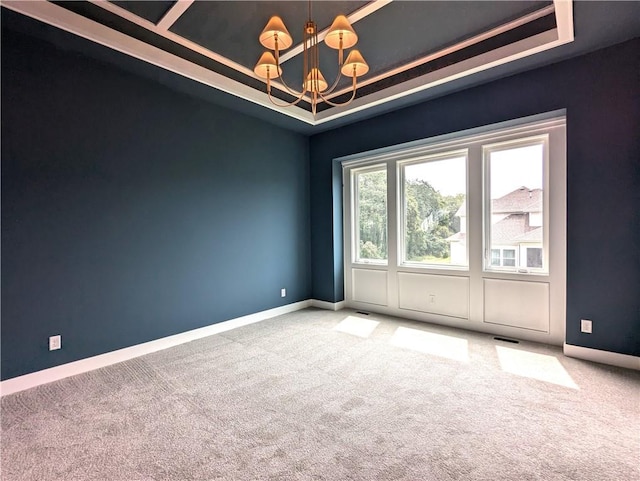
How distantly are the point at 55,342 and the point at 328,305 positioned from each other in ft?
11.2

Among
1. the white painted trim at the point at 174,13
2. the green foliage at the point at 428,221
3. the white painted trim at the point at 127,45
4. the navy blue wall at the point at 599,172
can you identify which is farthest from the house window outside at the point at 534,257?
the white painted trim at the point at 174,13

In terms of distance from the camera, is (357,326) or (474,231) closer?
(474,231)

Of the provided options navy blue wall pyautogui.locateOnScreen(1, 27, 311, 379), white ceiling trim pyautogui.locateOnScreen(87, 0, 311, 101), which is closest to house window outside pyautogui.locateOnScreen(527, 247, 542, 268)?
navy blue wall pyautogui.locateOnScreen(1, 27, 311, 379)

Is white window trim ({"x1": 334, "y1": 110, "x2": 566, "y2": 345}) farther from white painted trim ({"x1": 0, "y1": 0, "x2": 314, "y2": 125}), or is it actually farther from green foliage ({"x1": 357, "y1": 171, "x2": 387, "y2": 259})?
white painted trim ({"x1": 0, "y1": 0, "x2": 314, "y2": 125})

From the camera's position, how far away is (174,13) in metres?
2.48

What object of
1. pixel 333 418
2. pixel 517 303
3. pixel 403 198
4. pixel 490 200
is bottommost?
pixel 333 418

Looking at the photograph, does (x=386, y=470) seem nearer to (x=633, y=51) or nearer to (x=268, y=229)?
(x=268, y=229)

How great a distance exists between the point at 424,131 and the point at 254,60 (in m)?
2.21

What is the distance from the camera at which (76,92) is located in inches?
112

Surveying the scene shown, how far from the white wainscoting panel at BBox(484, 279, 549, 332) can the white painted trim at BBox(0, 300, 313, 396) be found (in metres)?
3.01

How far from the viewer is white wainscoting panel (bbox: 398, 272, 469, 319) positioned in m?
4.02

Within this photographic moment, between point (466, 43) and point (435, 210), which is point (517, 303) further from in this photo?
point (466, 43)

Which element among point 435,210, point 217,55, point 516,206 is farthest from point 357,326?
point 217,55

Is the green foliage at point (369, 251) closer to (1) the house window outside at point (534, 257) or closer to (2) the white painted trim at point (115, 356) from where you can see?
(2) the white painted trim at point (115, 356)
